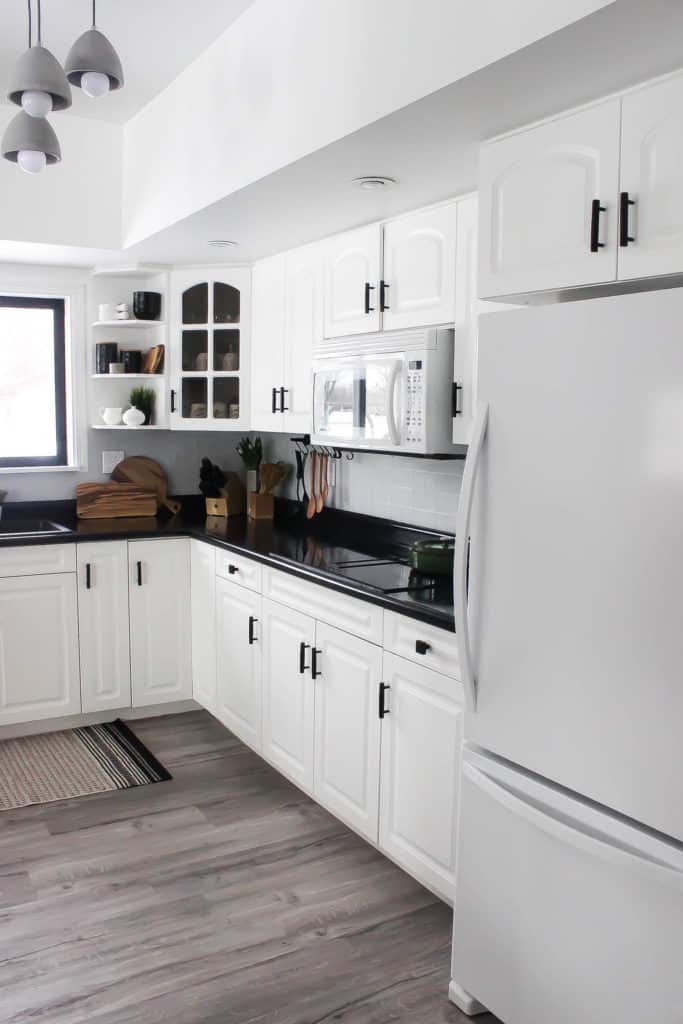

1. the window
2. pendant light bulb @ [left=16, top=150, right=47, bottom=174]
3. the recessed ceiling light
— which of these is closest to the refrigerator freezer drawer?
the recessed ceiling light

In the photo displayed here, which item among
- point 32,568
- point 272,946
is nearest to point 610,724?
point 272,946

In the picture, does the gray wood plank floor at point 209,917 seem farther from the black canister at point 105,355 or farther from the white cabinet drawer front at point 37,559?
the black canister at point 105,355

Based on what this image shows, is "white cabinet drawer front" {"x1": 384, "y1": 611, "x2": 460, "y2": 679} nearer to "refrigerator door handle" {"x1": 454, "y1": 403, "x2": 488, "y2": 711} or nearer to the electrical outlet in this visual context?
"refrigerator door handle" {"x1": 454, "y1": 403, "x2": 488, "y2": 711}

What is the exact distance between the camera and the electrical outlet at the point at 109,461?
4742mm

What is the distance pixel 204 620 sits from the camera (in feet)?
13.5

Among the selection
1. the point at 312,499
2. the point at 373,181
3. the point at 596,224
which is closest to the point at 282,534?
the point at 312,499

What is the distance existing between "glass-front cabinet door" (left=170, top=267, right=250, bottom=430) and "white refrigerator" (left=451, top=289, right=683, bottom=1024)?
2.46 m

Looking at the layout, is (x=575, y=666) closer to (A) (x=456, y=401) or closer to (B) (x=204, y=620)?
(A) (x=456, y=401)

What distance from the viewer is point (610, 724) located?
1749 millimetres

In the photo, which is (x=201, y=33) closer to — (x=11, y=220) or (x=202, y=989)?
(x=11, y=220)

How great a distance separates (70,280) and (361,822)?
305cm

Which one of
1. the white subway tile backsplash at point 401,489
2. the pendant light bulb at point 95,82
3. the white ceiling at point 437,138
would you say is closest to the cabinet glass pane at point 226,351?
the white ceiling at point 437,138

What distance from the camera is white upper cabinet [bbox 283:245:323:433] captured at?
3.66 m

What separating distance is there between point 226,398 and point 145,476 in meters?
0.70
